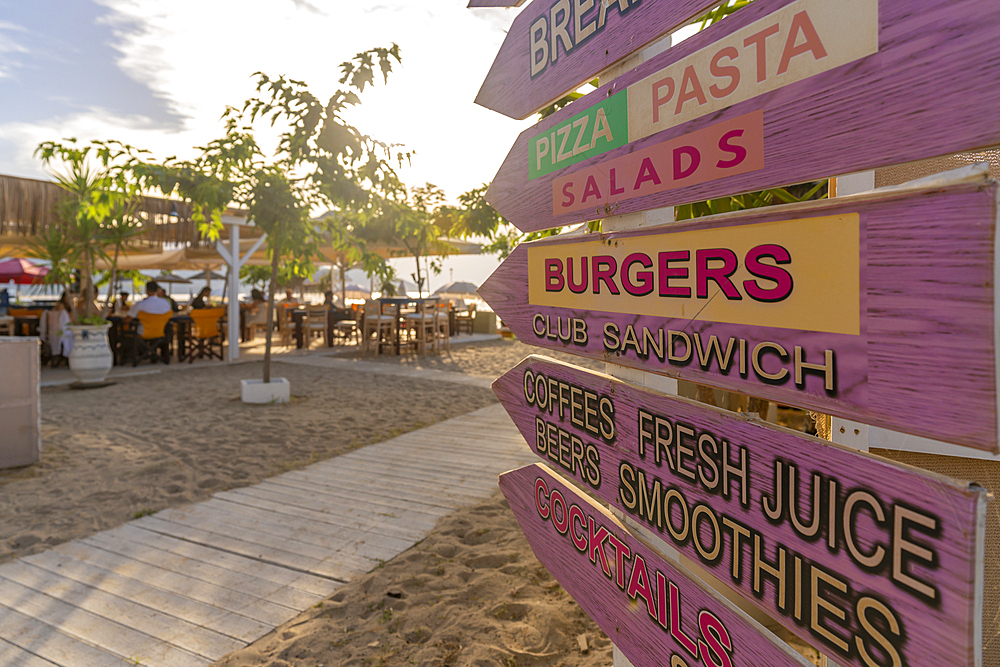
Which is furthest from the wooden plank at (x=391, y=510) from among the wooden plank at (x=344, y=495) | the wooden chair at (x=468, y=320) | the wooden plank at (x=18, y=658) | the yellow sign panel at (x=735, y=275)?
the wooden chair at (x=468, y=320)

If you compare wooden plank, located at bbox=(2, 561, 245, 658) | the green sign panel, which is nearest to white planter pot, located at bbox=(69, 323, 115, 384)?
wooden plank, located at bbox=(2, 561, 245, 658)

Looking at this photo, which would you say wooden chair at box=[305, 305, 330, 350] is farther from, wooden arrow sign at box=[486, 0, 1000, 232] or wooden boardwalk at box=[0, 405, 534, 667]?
wooden arrow sign at box=[486, 0, 1000, 232]

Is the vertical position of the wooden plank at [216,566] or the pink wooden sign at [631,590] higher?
the pink wooden sign at [631,590]

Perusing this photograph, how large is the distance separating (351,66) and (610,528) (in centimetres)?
579

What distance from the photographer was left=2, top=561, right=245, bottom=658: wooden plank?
→ 195 cm

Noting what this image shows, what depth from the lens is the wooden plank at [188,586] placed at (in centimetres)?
215

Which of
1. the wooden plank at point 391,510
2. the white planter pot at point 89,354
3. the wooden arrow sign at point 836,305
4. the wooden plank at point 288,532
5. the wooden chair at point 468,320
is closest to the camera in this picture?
the wooden arrow sign at point 836,305

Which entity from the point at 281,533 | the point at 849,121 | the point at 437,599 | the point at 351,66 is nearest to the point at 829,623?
the point at 849,121

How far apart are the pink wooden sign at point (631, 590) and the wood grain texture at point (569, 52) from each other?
0.88 meters

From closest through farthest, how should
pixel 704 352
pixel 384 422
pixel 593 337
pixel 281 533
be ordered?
pixel 704 352 < pixel 593 337 < pixel 281 533 < pixel 384 422

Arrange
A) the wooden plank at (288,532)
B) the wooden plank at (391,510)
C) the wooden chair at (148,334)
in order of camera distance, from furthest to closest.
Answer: the wooden chair at (148,334)
the wooden plank at (391,510)
the wooden plank at (288,532)

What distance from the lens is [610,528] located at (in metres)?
1.10

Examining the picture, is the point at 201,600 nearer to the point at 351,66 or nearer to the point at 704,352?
the point at 704,352

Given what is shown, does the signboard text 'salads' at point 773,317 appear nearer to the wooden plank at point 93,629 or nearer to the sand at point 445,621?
the sand at point 445,621
